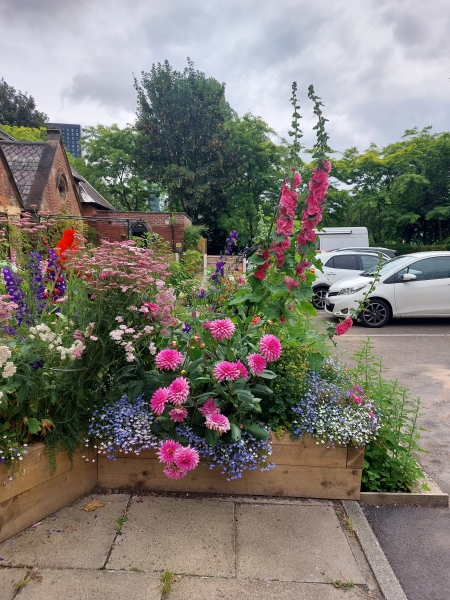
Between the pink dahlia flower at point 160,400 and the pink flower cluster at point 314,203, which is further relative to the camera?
the pink flower cluster at point 314,203

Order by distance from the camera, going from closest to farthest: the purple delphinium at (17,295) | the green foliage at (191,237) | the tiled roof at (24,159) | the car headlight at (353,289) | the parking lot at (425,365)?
the purple delphinium at (17,295), the parking lot at (425,365), the car headlight at (353,289), the tiled roof at (24,159), the green foliage at (191,237)

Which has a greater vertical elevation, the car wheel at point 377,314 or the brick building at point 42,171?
the brick building at point 42,171

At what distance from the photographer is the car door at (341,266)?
11.9 m

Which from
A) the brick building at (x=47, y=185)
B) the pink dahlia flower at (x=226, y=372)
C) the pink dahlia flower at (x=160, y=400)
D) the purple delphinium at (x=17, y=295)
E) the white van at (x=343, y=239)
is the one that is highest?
the brick building at (x=47, y=185)

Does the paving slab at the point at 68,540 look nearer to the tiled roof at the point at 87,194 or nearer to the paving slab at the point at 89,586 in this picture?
the paving slab at the point at 89,586

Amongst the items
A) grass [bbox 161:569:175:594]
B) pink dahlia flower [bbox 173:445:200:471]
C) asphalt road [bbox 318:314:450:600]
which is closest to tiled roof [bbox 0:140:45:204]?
asphalt road [bbox 318:314:450:600]

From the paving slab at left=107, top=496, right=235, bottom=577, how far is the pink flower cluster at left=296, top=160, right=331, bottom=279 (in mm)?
1870

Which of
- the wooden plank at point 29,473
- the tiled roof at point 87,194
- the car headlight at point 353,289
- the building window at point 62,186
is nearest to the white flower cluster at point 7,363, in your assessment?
the wooden plank at point 29,473

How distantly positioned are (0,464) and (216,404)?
1211mm

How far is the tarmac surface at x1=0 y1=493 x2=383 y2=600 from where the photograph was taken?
1.99 metres

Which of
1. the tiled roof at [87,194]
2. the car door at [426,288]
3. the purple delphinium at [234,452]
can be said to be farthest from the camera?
the tiled roof at [87,194]

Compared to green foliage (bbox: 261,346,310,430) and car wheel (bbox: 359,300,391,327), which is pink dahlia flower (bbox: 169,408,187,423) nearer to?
green foliage (bbox: 261,346,310,430)

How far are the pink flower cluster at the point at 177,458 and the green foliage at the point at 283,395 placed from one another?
681mm

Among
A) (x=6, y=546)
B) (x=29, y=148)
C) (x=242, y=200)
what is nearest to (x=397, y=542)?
(x=6, y=546)
